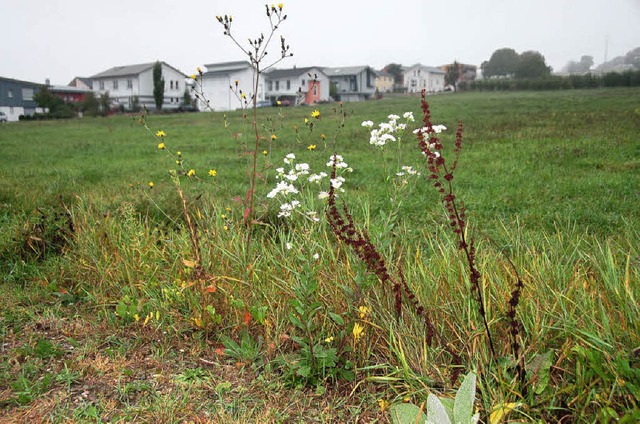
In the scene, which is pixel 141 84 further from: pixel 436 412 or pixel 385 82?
pixel 436 412

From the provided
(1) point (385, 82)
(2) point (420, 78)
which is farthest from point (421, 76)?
(1) point (385, 82)

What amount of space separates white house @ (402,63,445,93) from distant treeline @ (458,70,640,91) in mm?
29802

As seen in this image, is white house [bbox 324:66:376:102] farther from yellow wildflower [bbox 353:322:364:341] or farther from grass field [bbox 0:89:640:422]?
yellow wildflower [bbox 353:322:364:341]

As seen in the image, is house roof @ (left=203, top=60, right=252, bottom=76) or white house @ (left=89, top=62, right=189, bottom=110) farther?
white house @ (left=89, top=62, right=189, bottom=110)

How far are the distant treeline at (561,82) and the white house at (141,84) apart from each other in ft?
101

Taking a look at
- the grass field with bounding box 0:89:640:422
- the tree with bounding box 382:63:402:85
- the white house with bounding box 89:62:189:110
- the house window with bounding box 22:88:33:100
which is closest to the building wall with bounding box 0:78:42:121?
the house window with bounding box 22:88:33:100

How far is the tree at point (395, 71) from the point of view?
3066 inches

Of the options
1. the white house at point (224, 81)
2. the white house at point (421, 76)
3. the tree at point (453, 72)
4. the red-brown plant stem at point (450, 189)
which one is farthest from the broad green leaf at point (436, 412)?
the white house at point (421, 76)

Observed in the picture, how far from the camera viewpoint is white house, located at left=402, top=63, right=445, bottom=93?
7725cm

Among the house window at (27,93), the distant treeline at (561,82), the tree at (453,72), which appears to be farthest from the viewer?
the tree at (453,72)

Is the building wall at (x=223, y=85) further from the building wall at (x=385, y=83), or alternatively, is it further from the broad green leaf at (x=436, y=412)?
the broad green leaf at (x=436, y=412)

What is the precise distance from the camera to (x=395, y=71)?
79.1m

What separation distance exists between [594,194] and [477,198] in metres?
1.35

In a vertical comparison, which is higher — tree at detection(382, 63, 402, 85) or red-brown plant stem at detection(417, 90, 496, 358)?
tree at detection(382, 63, 402, 85)
